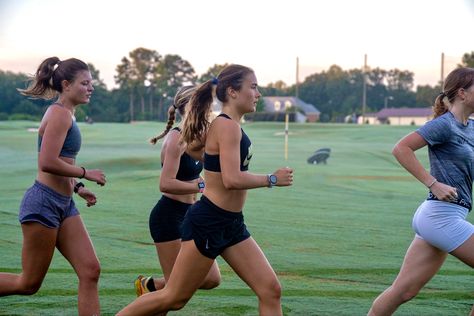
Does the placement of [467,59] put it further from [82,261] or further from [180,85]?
[82,261]

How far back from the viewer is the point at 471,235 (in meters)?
5.64

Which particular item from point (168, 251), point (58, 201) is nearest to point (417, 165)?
point (168, 251)

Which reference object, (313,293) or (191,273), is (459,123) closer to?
(191,273)

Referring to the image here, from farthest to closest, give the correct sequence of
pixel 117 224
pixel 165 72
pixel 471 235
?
pixel 165 72
pixel 117 224
pixel 471 235

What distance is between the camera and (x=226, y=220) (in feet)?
17.5

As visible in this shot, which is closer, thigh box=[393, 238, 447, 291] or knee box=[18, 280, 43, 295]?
thigh box=[393, 238, 447, 291]

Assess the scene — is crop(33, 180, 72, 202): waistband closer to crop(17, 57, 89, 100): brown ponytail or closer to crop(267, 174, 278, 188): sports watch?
crop(17, 57, 89, 100): brown ponytail

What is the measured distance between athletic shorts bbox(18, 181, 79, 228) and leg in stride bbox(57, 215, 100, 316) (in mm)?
102

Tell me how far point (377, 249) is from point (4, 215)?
292 inches

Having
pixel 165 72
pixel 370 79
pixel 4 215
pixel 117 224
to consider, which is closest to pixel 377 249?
pixel 117 224

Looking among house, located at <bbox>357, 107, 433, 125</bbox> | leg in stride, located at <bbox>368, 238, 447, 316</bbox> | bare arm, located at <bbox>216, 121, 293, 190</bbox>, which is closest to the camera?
bare arm, located at <bbox>216, 121, 293, 190</bbox>

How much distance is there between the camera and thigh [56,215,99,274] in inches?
235

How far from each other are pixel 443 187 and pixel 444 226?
28cm

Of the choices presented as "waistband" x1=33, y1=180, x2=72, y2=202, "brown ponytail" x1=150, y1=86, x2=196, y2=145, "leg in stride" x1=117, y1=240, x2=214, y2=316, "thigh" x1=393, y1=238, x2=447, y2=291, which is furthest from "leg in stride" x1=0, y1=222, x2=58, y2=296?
"thigh" x1=393, y1=238, x2=447, y2=291
